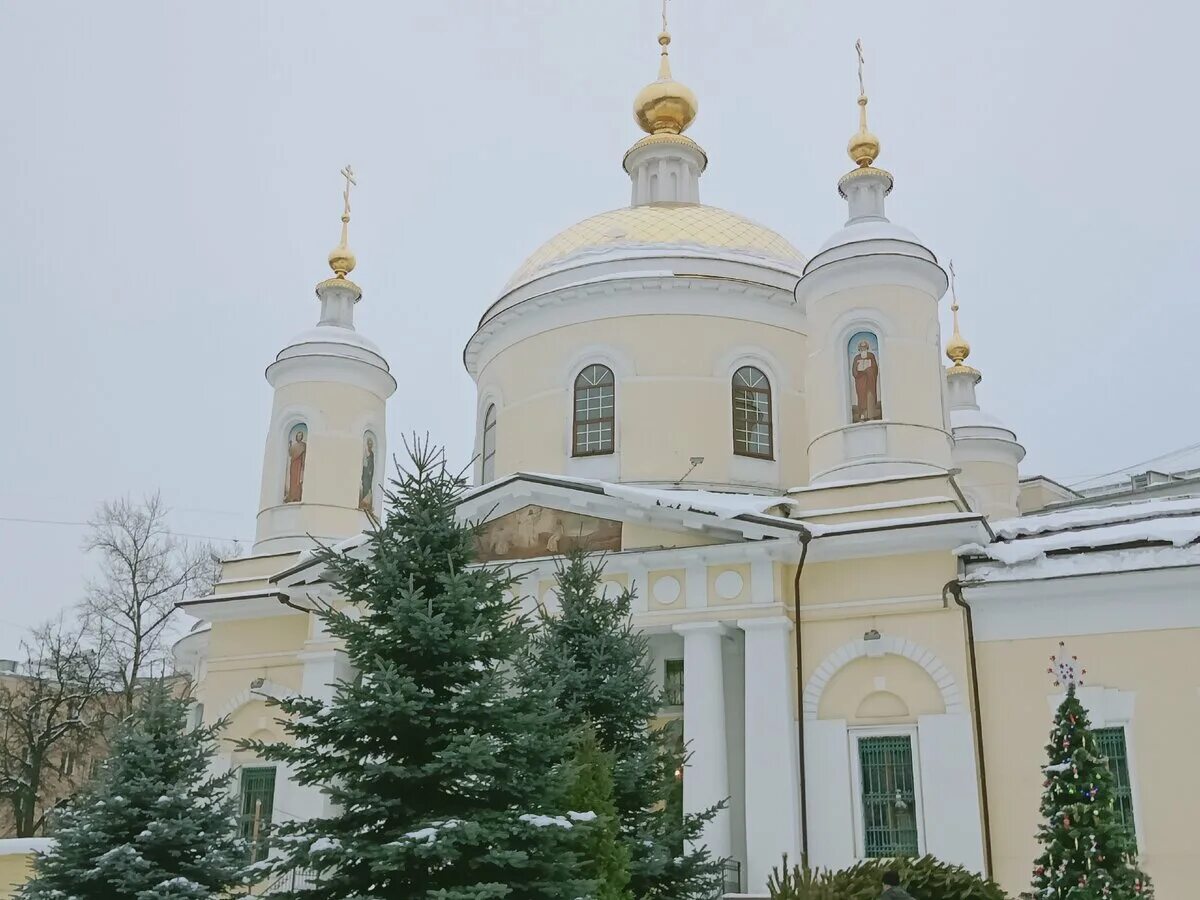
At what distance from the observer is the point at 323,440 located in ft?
63.3

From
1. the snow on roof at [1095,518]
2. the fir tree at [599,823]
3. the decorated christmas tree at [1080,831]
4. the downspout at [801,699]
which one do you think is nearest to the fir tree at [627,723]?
the fir tree at [599,823]

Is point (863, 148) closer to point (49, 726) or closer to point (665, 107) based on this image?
point (665, 107)

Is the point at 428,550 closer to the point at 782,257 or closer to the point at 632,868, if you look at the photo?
the point at 632,868

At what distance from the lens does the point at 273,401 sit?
1986 cm

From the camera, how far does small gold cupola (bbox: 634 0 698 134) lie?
22.2 meters

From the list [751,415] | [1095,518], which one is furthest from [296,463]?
[1095,518]

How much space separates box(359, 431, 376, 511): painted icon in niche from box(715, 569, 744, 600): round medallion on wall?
7.55m

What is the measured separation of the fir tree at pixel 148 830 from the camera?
9.05 m

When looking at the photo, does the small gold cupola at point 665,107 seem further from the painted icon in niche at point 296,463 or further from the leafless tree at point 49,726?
the leafless tree at point 49,726

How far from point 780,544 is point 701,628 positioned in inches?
54.3

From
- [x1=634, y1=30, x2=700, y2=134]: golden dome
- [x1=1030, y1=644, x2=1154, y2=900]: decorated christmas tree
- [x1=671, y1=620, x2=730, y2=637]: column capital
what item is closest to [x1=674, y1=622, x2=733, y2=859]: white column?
[x1=671, y1=620, x2=730, y2=637]: column capital

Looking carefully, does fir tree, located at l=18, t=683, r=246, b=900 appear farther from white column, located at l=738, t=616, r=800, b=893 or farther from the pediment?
white column, located at l=738, t=616, r=800, b=893

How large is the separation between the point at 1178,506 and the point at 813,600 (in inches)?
178

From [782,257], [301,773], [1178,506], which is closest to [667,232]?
[782,257]
